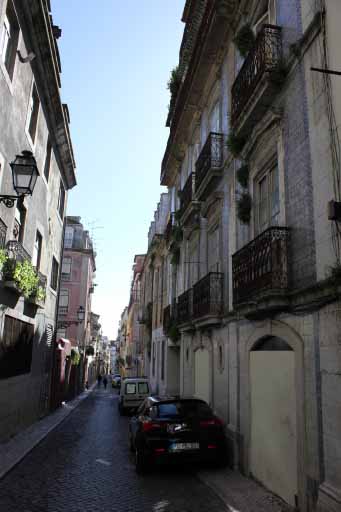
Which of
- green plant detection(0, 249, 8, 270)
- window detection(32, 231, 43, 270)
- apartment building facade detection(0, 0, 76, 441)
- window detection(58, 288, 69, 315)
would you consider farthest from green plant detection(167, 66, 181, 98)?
window detection(58, 288, 69, 315)

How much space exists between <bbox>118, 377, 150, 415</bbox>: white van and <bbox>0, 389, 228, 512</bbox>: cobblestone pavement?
8.74 m

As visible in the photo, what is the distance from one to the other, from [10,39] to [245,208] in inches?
271

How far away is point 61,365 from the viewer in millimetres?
21609

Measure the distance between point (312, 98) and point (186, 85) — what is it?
9209 millimetres

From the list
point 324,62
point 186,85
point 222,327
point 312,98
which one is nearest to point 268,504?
point 222,327

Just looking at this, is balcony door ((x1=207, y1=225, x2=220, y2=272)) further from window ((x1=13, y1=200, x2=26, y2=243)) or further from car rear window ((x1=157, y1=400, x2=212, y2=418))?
window ((x1=13, y1=200, x2=26, y2=243))

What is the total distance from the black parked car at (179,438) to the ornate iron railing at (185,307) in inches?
180

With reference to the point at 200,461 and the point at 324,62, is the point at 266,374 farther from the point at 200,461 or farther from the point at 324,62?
the point at 324,62

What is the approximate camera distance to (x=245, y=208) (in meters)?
9.07

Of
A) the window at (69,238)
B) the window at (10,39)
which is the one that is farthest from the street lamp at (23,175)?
the window at (69,238)

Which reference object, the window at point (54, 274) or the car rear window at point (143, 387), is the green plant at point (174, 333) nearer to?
the window at point (54, 274)

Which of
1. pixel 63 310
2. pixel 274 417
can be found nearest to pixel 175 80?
pixel 274 417

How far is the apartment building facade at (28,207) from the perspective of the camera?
9891mm

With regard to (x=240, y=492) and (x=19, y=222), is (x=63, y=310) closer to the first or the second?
(x=19, y=222)
